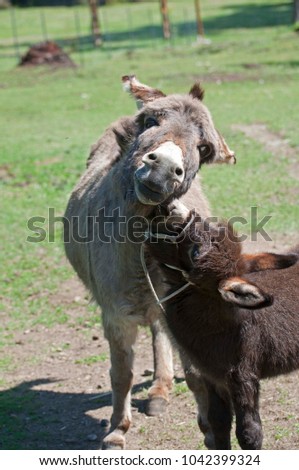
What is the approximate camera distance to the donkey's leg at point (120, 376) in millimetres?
5730

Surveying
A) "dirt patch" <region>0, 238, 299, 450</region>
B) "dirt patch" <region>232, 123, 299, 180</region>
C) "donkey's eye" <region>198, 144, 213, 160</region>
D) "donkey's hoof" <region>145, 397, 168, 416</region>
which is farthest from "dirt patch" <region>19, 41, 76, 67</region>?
"donkey's eye" <region>198, 144, 213, 160</region>

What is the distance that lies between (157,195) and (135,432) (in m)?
2.35

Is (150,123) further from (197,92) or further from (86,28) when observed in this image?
(86,28)

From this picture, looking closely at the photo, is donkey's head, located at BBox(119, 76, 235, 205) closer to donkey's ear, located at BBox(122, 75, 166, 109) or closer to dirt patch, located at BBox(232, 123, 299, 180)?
donkey's ear, located at BBox(122, 75, 166, 109)

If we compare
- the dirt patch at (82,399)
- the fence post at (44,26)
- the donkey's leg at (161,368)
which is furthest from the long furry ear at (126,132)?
the fence post at (44,26)

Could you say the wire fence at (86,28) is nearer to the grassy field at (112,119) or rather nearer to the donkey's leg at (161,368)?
the grassy field at (112,119)

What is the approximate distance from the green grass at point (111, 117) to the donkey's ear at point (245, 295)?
13.0 feet

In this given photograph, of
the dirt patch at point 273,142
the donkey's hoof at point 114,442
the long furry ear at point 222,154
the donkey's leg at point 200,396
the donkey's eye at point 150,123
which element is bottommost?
the donkey's hoof at point 114,442

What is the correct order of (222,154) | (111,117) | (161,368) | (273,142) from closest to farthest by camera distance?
(222,154), (161,368), (273,142), (111,117)

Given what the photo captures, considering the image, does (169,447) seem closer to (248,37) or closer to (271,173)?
(271,173)

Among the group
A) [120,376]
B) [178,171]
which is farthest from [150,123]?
[120,376]

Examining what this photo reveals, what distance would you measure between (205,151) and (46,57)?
26.2 meters

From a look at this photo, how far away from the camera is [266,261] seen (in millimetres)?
4945

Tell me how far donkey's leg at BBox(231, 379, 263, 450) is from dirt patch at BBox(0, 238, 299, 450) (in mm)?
925
